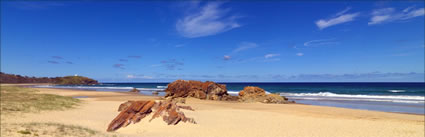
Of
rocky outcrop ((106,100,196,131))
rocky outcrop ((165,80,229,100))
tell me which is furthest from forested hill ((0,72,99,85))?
rocky outcrop ((106,100,196,131))

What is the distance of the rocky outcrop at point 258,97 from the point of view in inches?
1190

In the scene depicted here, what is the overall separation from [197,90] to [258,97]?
920 centimetres

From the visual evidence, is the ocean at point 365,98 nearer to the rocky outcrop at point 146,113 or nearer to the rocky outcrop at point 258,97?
the rocky outcrop at point 258,97

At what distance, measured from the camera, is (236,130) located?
11.6 m

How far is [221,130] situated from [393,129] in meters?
9.69

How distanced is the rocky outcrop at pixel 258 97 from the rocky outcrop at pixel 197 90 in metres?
2.79

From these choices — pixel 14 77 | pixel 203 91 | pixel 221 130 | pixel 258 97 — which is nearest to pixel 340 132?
pixel 221 130

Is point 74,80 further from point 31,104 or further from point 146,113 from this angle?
point 146,113

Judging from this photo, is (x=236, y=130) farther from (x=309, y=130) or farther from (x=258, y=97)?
(x=258, y=97)

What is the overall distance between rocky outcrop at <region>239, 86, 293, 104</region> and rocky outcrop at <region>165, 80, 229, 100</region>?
110 inches

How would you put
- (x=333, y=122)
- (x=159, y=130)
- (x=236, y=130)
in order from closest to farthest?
(x=159, y=130)
(x=236, y=130)
(x=333, y=122)

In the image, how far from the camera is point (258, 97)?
105ft

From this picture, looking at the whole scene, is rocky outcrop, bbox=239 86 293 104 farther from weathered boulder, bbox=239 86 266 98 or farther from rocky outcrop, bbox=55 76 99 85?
rocky outcrop, bbox=55 76 99 85

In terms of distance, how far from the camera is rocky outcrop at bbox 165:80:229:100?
109 ft
